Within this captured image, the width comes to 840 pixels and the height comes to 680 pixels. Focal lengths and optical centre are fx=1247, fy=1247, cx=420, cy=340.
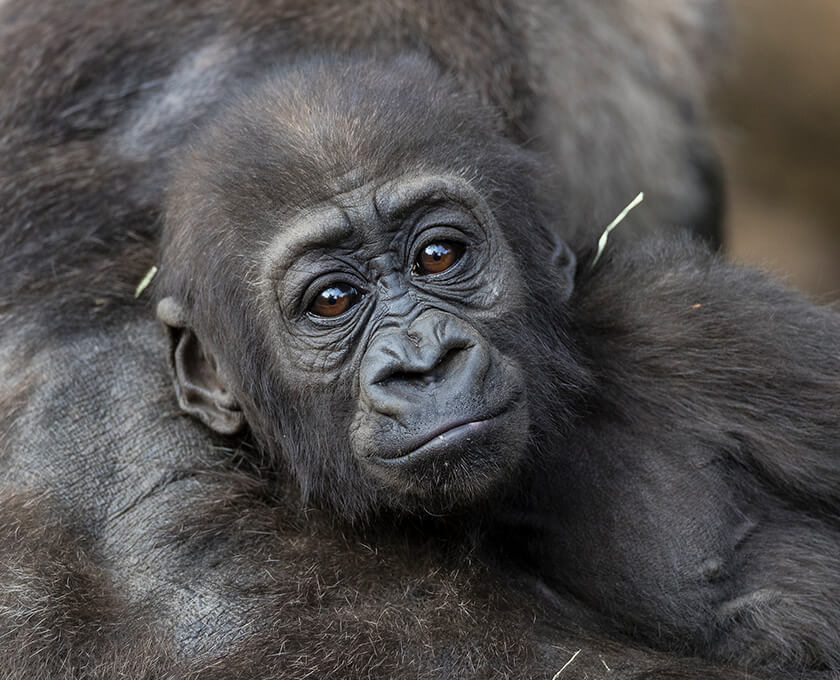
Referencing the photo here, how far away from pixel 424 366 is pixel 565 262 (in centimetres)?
74

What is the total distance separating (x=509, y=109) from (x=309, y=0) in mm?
735

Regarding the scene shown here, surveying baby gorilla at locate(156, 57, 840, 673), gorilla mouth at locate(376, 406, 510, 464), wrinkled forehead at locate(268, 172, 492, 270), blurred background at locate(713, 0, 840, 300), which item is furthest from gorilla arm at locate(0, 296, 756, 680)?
blurred background at locate(713, 0, 840, 300)

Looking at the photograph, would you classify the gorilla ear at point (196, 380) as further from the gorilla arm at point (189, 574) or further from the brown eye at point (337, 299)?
the brown eye at point (337, 299)

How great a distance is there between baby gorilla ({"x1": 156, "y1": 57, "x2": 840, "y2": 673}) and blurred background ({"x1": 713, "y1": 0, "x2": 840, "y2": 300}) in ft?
16.9

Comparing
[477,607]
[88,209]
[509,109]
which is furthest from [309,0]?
[477,607]

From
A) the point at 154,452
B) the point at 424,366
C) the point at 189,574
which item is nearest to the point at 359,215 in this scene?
the point at 424,366

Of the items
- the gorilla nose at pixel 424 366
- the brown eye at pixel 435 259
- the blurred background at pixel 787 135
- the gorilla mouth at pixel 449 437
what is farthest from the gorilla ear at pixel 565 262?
the blurred background at pixel 787 135

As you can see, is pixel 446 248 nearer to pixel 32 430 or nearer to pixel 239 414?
pixel 239 414

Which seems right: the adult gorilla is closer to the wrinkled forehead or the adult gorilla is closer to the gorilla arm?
the gorilla arm

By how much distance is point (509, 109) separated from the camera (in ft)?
13.4

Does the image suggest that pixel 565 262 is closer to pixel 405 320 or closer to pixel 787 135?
pixel 405 320

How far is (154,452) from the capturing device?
10.5 ft

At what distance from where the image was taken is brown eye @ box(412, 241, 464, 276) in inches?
119

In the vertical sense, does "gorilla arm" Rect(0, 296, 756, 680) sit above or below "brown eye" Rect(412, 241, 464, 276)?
below
